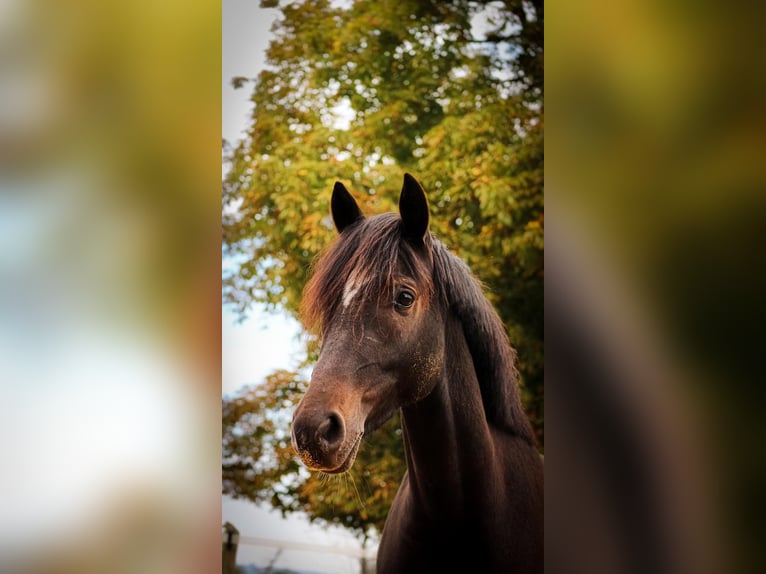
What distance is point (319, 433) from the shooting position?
1.50 meters

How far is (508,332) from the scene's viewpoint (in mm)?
1990

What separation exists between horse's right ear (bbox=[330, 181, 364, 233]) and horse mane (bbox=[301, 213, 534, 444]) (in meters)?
0.04

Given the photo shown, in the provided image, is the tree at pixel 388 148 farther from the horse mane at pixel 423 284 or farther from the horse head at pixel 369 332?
the horse head at pixel 369 332

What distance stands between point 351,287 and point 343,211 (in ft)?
1.00

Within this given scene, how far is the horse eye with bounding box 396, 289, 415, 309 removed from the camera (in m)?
1.64

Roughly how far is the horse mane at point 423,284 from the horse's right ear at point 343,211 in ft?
0.12
